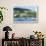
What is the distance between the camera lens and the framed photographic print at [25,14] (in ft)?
15.4

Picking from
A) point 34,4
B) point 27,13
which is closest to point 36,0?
point 34,4

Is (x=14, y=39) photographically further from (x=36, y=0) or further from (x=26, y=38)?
(x=36, y=0)

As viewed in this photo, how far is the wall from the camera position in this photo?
15.5 ft

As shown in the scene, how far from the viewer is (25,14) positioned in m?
4.74

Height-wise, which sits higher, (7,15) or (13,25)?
(7,15)

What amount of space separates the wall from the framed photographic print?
0.38 feet

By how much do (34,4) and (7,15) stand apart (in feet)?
2.86

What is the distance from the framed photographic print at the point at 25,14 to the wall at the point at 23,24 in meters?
0.11

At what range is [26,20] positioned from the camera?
4.71 metres

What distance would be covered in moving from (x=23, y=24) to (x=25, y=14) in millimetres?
306

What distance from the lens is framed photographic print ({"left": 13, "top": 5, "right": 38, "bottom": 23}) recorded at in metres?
4.71

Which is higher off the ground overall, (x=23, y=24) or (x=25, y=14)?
(x=25, y=14)

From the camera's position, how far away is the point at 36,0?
473 centimetres

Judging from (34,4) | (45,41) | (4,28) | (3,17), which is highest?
(34,4)
